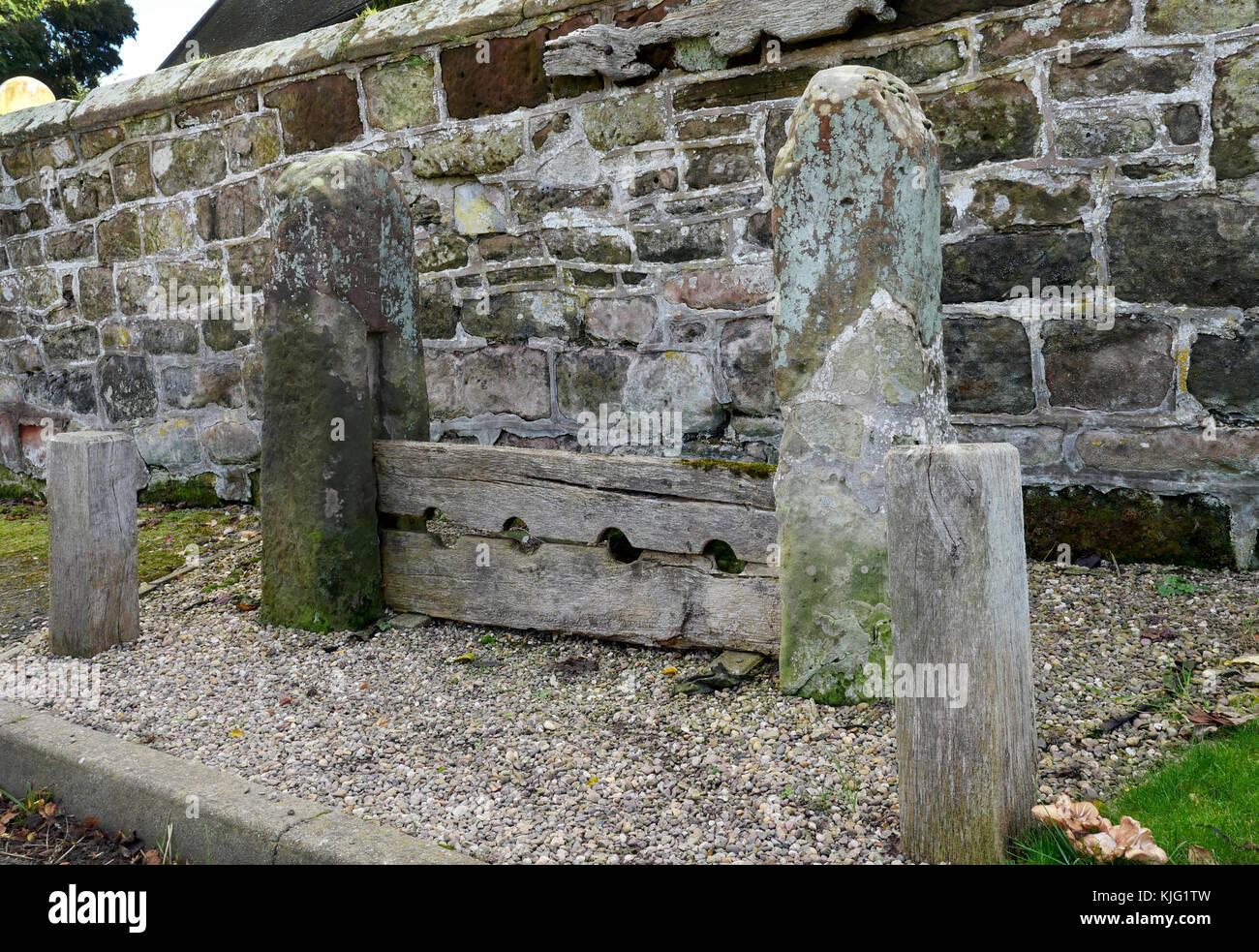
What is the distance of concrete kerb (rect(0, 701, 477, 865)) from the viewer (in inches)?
87.7

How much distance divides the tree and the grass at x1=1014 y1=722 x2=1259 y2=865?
14389 millimetres

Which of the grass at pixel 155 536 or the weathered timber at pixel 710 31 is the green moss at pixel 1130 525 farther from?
the grass at pixel 155 536

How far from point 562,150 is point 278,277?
161 centimetres

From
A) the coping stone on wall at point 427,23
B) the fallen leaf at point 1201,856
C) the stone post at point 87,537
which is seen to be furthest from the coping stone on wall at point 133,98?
the fallen leaf at point 1201,856

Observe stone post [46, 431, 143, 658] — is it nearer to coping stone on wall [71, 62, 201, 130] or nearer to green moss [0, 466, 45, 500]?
coping stone on wall [71, 62, 201, 130]

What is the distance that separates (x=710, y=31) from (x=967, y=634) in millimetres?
3129

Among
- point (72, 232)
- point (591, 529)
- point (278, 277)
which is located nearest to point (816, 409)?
point (591, 529)

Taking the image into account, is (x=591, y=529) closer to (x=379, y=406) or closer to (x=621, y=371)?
(x=379, y=406)

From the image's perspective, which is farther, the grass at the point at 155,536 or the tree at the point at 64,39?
the tree at the point at 64,39

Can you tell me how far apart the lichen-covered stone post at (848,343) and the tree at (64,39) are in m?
13.1

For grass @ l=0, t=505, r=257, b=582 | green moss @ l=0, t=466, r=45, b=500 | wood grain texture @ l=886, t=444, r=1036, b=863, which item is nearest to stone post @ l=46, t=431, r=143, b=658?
grass @ l=0, t=505, r=257, b=582

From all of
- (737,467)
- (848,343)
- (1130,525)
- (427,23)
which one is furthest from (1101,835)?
(427,23)

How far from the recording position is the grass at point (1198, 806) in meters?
1.89
